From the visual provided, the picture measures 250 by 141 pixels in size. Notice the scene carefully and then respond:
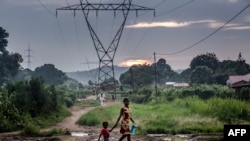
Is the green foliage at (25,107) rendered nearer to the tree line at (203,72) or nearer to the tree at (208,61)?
the tree line at (203,72)

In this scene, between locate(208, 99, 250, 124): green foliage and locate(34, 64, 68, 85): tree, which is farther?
locate(34, 64, 68, 85): tree

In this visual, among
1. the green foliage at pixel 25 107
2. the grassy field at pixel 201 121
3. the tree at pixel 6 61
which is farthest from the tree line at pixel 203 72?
the grassy field at pixel 201 121

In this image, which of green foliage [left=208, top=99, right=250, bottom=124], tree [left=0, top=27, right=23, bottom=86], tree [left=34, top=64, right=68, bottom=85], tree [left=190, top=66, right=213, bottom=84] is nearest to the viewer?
green foliage [left=208, top=99, right=250, bottom=124]

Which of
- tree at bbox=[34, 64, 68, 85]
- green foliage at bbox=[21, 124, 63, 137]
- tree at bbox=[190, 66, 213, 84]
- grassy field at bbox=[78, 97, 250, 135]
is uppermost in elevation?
tree at bbox=[34, 64, 68, 85]

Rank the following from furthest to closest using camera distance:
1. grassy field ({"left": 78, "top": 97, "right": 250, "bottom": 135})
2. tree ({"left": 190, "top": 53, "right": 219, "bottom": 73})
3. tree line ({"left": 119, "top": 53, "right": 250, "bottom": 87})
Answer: tree ({"left": 190, "top": 53, "right": 219, "bottom": 73}), tree line ({"left": 119, "top": 53, "right": 250, "bottom": 87}), grassy field ({"left": 78, "top": 97, "right": 250, "bottom": 135})

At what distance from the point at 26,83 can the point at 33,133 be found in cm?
1092

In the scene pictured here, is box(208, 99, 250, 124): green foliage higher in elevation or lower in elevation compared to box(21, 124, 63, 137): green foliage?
higher

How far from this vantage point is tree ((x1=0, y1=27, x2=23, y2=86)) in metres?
80.8

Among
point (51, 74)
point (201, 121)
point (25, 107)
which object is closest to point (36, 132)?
point (25, 107)

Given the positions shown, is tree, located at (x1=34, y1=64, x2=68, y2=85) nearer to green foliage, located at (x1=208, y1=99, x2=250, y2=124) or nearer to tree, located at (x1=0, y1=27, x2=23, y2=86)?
tree, located at (x1=0, y1=27, x2=23, y2=86)

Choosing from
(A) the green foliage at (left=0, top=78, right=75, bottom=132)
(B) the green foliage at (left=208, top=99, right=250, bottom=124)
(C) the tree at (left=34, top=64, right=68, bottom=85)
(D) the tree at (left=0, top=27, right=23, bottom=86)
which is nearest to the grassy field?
(B) the green foliage at (left=208, top=99, right=250, bottom=124)

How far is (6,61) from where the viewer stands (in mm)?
83688

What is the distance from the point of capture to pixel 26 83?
34.2 metres

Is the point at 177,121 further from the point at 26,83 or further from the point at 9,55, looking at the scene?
the point at 9,55
